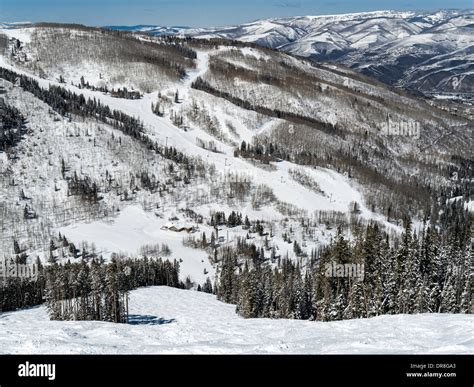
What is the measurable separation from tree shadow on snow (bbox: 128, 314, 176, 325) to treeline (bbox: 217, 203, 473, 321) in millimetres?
17805

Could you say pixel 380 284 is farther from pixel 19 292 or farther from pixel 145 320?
pixel 19 292

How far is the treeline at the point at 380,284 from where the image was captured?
80.1 m

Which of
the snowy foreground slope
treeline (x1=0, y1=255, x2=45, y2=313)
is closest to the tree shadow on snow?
treeline (x1=0, y1=255, x2=45, y2=313)

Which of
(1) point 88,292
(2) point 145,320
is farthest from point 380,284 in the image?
(1) point 88,292

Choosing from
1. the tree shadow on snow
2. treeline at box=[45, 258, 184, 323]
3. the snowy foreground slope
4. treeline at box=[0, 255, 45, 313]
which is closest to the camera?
the snowy foreground slope

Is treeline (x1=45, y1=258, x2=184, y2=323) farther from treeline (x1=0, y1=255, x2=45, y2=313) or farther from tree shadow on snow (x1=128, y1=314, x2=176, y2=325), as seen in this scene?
treeline (x1=0, y1=255, x2=45, y2=313)

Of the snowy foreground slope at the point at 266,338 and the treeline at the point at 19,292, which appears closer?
the snowy foreground slope at the point at 266,338

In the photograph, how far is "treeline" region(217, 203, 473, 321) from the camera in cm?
8012

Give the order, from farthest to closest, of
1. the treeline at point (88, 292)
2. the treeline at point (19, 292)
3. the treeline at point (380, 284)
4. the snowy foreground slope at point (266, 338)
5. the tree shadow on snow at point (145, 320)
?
1. the treeline at point (19, 292)
2. the tree shadow on snow at point (145, 320)
3. the treeline at point (88, 292)
4. the treeline at point (380, 284)
5. the snowy foreground slope at point (266, 338)

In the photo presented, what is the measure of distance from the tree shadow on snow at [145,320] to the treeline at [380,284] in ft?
58.4

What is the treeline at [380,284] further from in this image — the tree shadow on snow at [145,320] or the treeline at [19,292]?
the treeline at [19,292]

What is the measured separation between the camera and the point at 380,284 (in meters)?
81.2

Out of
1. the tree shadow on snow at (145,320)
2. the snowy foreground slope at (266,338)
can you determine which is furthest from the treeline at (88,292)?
the snowy foreground slope at (266,338)
